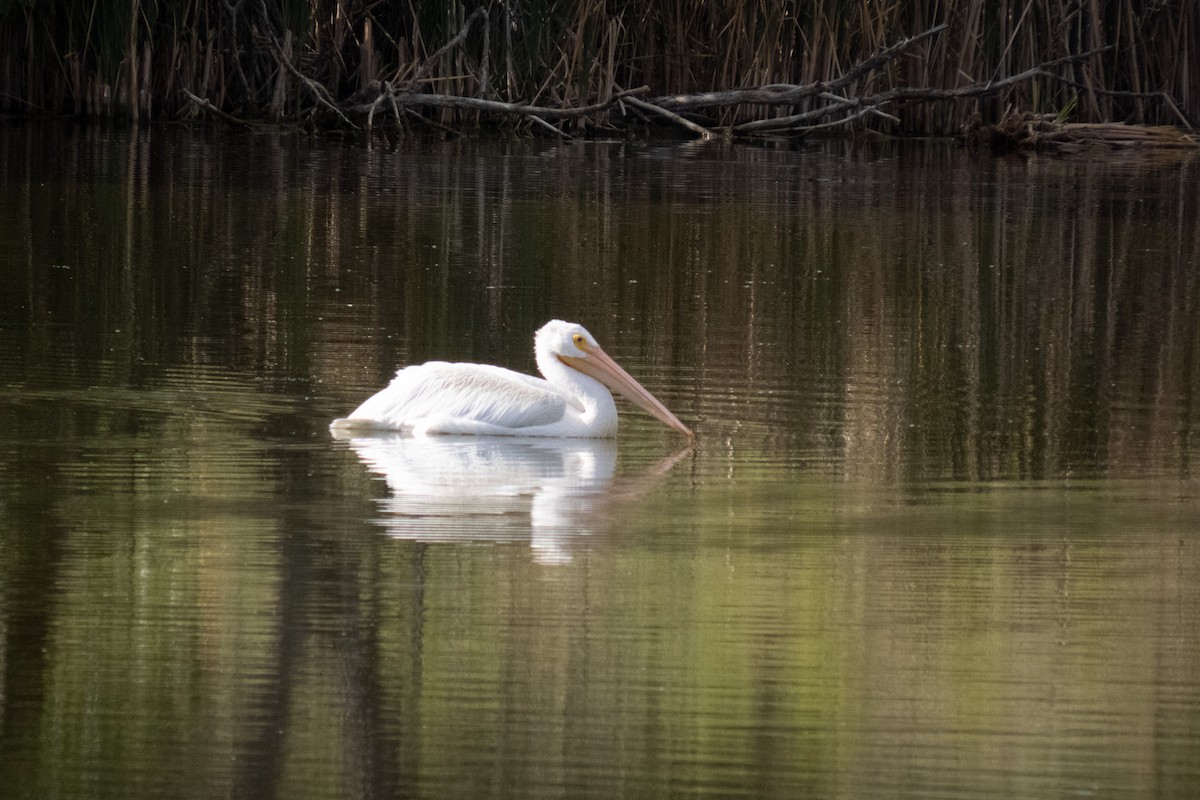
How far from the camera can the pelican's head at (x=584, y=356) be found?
26.9ft

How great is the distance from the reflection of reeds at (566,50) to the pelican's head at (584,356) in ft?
45.6

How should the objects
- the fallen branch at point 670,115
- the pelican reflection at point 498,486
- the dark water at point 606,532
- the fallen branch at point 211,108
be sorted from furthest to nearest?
the fallen branch at point 670,115 → the fallen branch at point 211,108 → the pelican reflection at point 498,486 → the dark water at point 606,532

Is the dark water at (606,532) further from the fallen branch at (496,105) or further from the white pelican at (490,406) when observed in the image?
the fallen branch at (496,105)

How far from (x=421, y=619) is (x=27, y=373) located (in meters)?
3.75

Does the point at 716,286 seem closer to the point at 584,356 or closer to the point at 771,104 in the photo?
the point at 584,356

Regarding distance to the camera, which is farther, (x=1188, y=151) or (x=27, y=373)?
(x=1188, y=151)

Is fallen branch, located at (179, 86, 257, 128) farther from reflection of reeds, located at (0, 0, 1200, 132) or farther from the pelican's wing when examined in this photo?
the pelican's wing

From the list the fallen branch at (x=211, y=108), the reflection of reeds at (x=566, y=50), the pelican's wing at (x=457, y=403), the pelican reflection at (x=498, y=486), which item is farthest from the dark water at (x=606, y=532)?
the reflection of reeds at (x=566, y=50)

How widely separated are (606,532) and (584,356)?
2139mm

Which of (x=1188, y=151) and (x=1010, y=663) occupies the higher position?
(x=1188, y=151)

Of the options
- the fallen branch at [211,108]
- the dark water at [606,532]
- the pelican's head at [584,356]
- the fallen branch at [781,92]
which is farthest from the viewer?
the fallen branch at [211,108]

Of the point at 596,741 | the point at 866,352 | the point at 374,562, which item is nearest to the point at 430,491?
the point at 374,562

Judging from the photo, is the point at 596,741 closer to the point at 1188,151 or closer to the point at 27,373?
the point at 27,373

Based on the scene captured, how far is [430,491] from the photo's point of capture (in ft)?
22.2
